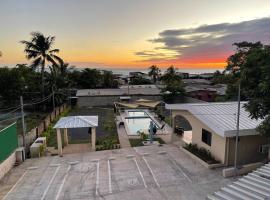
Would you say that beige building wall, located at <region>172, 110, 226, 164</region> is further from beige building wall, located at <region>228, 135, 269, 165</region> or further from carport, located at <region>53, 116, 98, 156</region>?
carport, located at <region>53, 116, 98, 156</region>

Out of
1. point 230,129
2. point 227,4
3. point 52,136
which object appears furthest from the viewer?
point 52,136

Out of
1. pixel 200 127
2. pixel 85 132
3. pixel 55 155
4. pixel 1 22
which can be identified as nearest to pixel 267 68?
pixel 200 127

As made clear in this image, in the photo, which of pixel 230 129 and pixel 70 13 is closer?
pixel 230 129

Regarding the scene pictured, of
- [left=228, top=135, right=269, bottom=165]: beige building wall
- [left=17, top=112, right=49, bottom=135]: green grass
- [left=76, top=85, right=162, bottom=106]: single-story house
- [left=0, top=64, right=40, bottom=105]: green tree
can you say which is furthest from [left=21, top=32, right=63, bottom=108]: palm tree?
[left=228, top=135, right=269, bottom=165]: beige building wall

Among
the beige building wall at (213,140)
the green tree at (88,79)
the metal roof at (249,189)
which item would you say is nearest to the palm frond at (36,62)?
the green tree at (88,79)

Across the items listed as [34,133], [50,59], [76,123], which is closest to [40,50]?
[50,59]

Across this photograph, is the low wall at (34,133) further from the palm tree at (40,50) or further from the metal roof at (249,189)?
Answer: the metal roof at (249,189)

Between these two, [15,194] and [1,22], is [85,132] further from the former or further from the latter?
[1,22]
